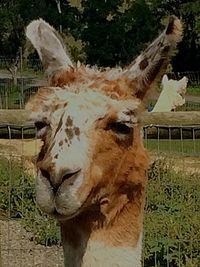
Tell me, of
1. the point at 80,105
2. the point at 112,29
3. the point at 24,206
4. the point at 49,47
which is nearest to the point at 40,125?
the point at 80,105

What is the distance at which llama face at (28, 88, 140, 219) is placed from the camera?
2775mm

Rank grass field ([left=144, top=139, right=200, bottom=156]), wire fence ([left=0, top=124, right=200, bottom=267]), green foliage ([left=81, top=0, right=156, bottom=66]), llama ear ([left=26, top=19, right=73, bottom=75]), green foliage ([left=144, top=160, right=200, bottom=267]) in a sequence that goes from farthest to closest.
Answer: green foliage ([left=81, top=0, right=156, bottom=66]) → green foliage ([left=144, top=160, right=200, bottom=267]) → wire fence ([left=0, top=124, right=200, bottom=267]) → grass field ([left=144, top=139, right=200, bottom=156]) → llama ear ([left=26, top=19, right=73, bottom=75])

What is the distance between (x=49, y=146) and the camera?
115 inches

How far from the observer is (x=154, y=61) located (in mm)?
3146

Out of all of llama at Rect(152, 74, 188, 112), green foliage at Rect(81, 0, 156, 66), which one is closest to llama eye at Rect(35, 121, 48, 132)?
llama at Rect(152, 74, 188, 112)

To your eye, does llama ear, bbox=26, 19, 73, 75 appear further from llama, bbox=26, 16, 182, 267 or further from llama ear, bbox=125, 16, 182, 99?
llama ear, bbox=125, 16, 182, 99

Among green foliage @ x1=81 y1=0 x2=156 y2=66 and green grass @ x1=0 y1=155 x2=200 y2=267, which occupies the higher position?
green grass @ x1=0 y1=155 x2=200 y2=267

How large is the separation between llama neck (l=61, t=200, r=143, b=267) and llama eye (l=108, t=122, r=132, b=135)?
1.14ft

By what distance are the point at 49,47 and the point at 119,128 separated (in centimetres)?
57

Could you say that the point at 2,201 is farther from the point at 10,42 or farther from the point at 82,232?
the point at 10,42

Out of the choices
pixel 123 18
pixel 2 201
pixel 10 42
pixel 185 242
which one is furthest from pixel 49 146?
pixel 123 18

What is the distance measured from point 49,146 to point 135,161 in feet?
Answer: 1.55

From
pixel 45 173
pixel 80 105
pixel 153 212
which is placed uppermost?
pixel 80 105

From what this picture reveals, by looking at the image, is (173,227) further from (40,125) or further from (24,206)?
(40,125)
